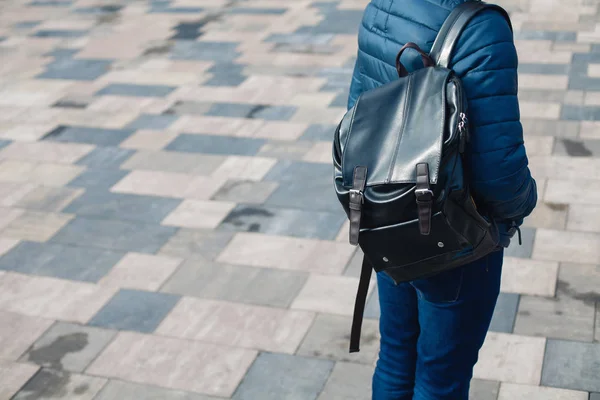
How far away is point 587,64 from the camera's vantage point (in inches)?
317

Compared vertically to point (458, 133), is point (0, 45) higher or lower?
lower

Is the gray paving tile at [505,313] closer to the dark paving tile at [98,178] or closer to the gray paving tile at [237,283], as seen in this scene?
the gray paving tile at [237,283]

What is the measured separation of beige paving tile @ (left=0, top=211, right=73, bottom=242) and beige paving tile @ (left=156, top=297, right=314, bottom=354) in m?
1.43

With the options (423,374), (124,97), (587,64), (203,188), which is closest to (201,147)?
(203,188)

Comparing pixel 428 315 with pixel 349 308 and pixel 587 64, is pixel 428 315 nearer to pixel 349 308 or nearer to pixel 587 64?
pixel 349 308

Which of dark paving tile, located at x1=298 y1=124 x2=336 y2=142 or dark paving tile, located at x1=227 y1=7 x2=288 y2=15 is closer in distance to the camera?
dark paving tile, located at x1=298 y1=124 x2=336 y2=142

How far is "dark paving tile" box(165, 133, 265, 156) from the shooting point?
22.3 ft

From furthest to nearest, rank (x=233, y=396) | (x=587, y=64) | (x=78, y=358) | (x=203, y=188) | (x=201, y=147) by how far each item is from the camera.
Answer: (x=587, y=64), (x=201, y=147), (x=203, y=188), (x=78, y=358), (x=233, y=396)

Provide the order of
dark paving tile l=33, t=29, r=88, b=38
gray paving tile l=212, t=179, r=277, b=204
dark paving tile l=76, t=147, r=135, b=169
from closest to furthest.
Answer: gray paving tile l=212, t=179, r=277, b=204 → dark paving tile l=76, t=147, r=135, b=169 → dark paving tile l=33, t=29, r=88, b=38

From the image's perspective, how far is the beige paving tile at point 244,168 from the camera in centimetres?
634

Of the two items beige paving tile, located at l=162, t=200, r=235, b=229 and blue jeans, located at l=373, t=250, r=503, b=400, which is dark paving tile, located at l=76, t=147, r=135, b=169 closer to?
beige paving tile, located at l=162, t=200, r=235, b=229

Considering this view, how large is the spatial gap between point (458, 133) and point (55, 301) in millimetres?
3237

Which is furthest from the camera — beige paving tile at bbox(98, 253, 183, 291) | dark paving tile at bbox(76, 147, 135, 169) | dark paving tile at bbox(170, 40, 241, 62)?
dark paving tile at bbox(170, 40, 241, 62)

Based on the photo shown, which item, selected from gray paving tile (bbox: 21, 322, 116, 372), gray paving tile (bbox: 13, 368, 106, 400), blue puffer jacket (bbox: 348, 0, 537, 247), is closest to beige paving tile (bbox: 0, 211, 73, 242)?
gray paving tile (bbox: 21, 322, 116, 372)
